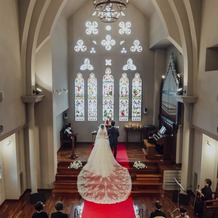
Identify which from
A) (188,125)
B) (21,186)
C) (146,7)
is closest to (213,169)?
(188,125)

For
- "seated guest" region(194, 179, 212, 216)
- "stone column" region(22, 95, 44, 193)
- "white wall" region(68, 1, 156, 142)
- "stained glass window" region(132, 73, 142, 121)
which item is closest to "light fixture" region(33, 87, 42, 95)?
"stone column" region(22, 95, 44, 193)

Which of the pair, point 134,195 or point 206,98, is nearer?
point 206,98

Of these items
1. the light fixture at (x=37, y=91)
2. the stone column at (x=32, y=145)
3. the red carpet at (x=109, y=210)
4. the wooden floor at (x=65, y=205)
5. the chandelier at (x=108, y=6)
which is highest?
the chandelier at (x=108, y=6)

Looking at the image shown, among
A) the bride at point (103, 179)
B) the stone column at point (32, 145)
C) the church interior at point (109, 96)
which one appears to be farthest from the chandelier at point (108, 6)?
the bride at point (103, 179)

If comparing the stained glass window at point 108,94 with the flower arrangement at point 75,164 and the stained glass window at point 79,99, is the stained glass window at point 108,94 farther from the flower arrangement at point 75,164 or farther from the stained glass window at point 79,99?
the flower arrangement at point 75,164

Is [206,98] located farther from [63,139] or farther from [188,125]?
[63,139]

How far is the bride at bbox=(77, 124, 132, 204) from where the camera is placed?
28.8 feet

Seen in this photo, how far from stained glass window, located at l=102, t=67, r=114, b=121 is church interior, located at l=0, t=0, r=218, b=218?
0.06 metres

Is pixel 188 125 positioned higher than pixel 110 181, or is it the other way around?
pixel 188 125

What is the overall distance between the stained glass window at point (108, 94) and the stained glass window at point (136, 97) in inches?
48.6

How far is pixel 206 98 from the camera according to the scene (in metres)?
7.48

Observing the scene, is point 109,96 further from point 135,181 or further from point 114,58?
point 135,181

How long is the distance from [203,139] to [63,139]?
23.4 feet

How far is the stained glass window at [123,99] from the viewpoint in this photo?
13.8m
